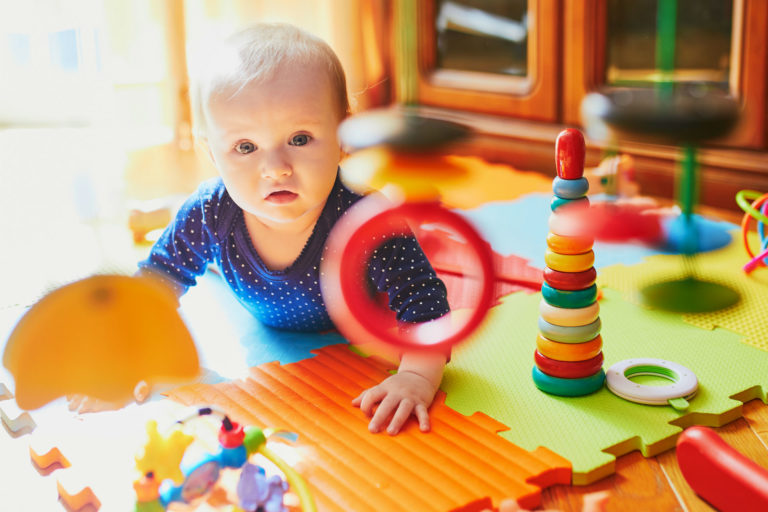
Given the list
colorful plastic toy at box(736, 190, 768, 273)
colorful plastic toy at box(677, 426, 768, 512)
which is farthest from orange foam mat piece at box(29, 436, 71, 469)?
colorful plastic toy at box(736, 190, 768, 273)

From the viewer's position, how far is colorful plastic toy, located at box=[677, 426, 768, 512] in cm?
53

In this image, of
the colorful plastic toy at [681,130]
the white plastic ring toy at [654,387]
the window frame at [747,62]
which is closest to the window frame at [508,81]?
the window frame at [747,62]

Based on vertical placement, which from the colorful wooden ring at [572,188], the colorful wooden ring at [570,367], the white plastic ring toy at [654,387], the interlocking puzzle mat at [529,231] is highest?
the colorful wooden ring at [572,188]

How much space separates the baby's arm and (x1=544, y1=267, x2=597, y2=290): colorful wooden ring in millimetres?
129

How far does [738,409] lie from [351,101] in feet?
1.62

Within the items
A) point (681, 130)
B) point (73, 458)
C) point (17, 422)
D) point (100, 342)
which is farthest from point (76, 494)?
point (681, 130)

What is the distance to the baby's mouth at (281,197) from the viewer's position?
2.38 ft

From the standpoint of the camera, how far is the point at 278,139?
0.70 metres

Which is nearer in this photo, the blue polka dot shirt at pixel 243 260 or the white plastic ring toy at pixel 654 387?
the white plastic ring toy at pixel 654 387

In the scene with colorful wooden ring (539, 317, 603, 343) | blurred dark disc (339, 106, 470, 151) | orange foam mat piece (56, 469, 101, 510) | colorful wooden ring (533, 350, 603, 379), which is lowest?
orange foam mat piece (56, 469, 101, 510)

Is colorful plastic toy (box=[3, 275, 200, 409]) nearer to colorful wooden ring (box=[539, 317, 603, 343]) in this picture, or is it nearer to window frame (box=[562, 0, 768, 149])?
colorful wooden ring (box=[539, 317, 603, 343])

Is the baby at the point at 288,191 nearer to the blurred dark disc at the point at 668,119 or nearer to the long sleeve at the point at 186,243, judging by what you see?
the long sleeve at the point at 186,243

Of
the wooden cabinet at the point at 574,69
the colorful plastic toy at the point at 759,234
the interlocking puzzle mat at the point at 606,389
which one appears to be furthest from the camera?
the wooden cabinet at the point at 574,69

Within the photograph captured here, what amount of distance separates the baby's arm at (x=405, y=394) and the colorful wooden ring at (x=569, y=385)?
0.32ft
